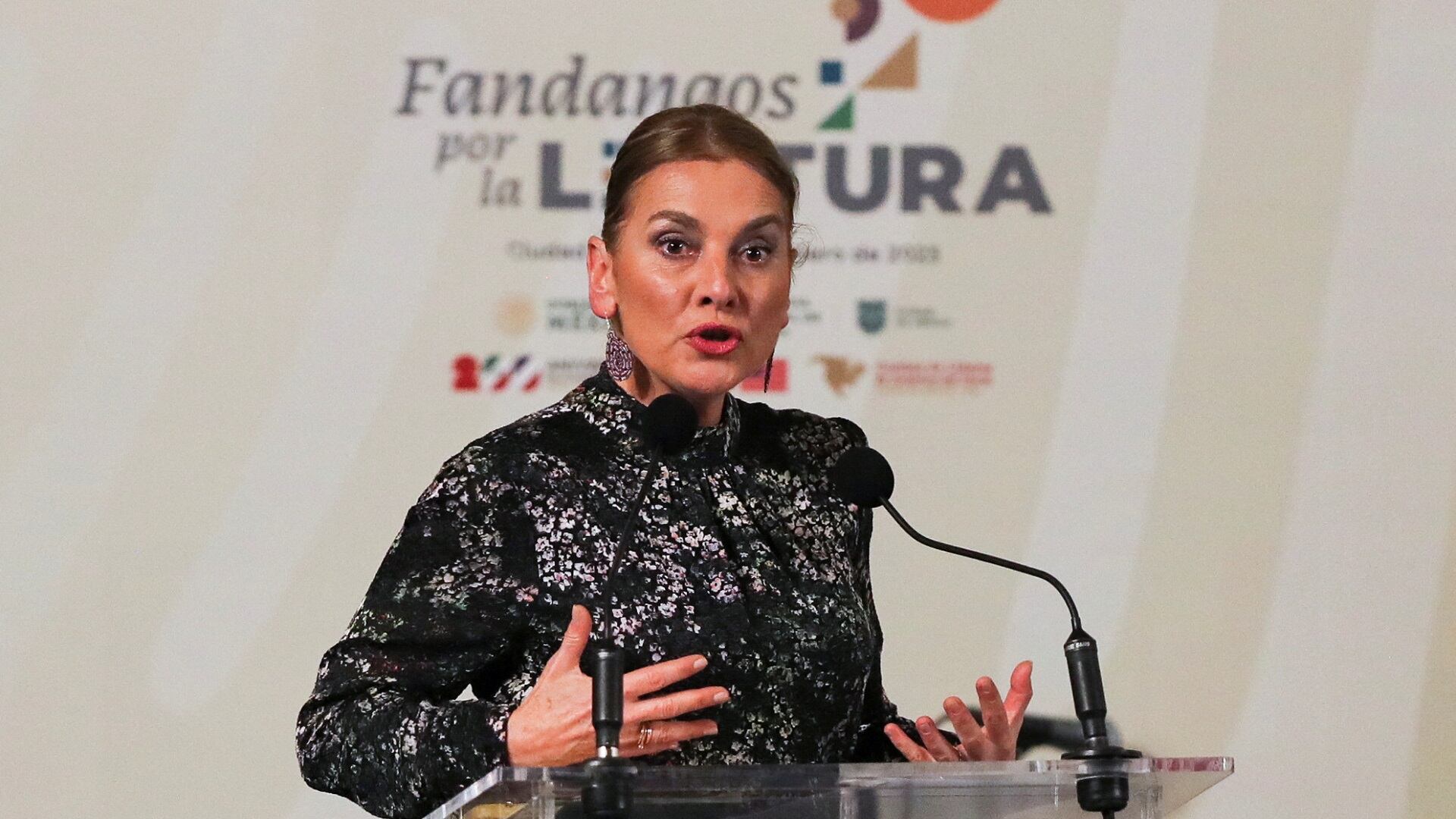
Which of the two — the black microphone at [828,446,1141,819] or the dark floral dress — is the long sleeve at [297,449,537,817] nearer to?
the dark floral dress

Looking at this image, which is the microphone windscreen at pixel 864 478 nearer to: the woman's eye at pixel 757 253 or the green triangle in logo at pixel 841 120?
the woman's eye at pixel 757 253

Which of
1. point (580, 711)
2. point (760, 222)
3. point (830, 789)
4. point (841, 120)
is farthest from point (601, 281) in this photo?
point (841, 120)

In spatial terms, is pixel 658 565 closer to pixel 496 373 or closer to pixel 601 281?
pixel 601 281

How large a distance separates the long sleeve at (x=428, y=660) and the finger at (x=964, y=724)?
444mm

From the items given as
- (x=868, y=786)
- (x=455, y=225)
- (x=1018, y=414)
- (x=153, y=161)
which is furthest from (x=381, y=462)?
(x=868, y=786)

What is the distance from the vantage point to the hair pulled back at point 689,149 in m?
2.09

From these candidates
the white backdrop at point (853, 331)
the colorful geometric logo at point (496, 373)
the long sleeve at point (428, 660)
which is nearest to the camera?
the long sleeve at point (428, 660)

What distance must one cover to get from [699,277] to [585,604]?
40 cm

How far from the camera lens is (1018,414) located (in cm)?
329

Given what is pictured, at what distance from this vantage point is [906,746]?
6.48ft

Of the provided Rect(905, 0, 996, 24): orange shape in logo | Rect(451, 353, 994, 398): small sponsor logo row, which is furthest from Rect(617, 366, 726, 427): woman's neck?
Rect(905, 0, 996, 24): orange shape in logo

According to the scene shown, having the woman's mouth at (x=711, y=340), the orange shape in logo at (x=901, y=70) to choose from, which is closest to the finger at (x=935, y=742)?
the woman's mouth at (x=711, y=340)

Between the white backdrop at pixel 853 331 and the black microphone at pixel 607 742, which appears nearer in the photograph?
the black microphone at pixel 607 742

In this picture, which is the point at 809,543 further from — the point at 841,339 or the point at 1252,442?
the point at 1252,442
